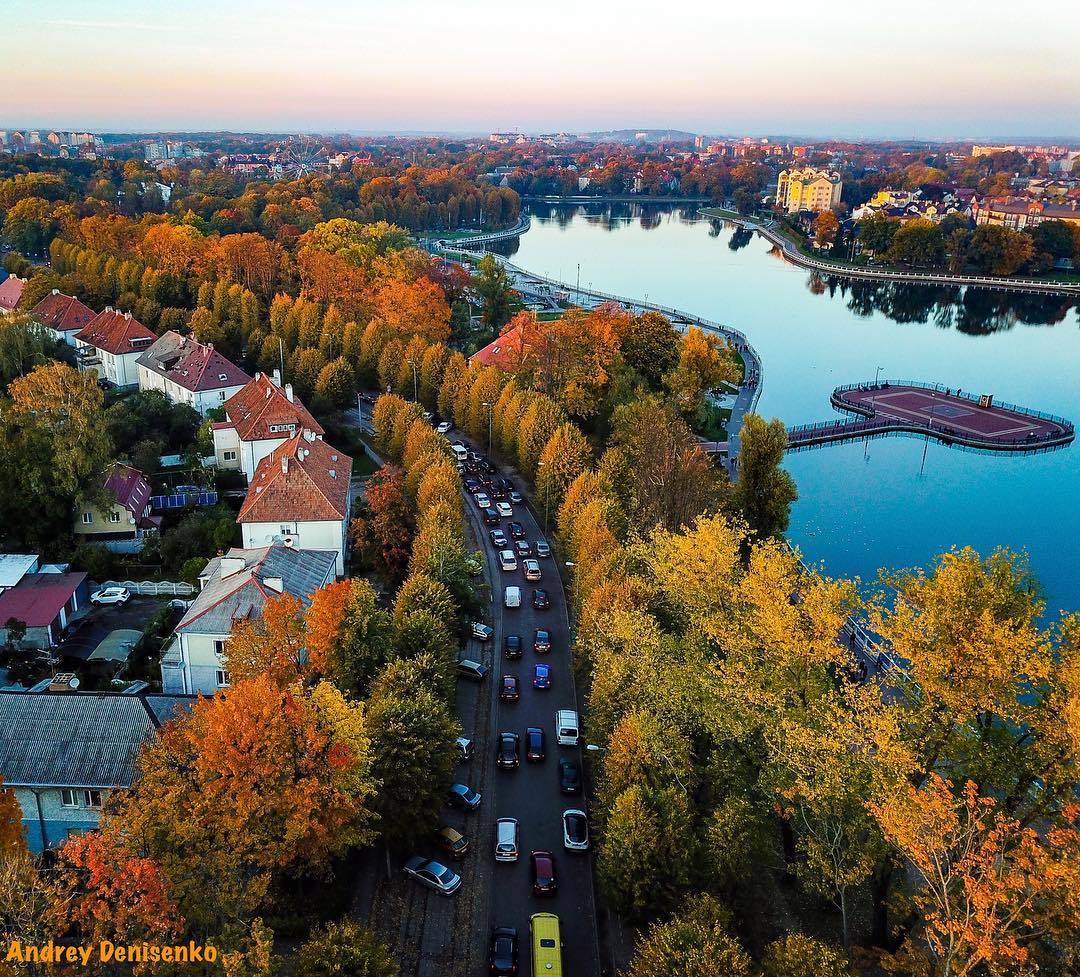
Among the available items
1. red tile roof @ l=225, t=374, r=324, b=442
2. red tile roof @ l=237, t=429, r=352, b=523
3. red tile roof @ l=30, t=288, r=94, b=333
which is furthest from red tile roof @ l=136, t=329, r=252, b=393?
red tile roof @ l=237, t=429, r=352, b=523

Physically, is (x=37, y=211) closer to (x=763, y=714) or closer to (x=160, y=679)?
(x=160, y=679)

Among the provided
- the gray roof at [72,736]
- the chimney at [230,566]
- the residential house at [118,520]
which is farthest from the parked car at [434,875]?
the residential house at [118,520]

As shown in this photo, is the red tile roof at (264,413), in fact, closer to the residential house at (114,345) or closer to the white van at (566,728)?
the residential house at (114,345)

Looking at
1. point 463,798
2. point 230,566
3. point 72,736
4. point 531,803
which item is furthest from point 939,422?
point 72,736

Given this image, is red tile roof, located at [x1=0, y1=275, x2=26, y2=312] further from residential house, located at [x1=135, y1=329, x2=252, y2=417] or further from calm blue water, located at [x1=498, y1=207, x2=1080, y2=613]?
calm blue water, located at [x1=498, y1=207, x2=1080, y2=613]

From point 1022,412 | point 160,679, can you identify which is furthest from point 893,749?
point 1022,412
